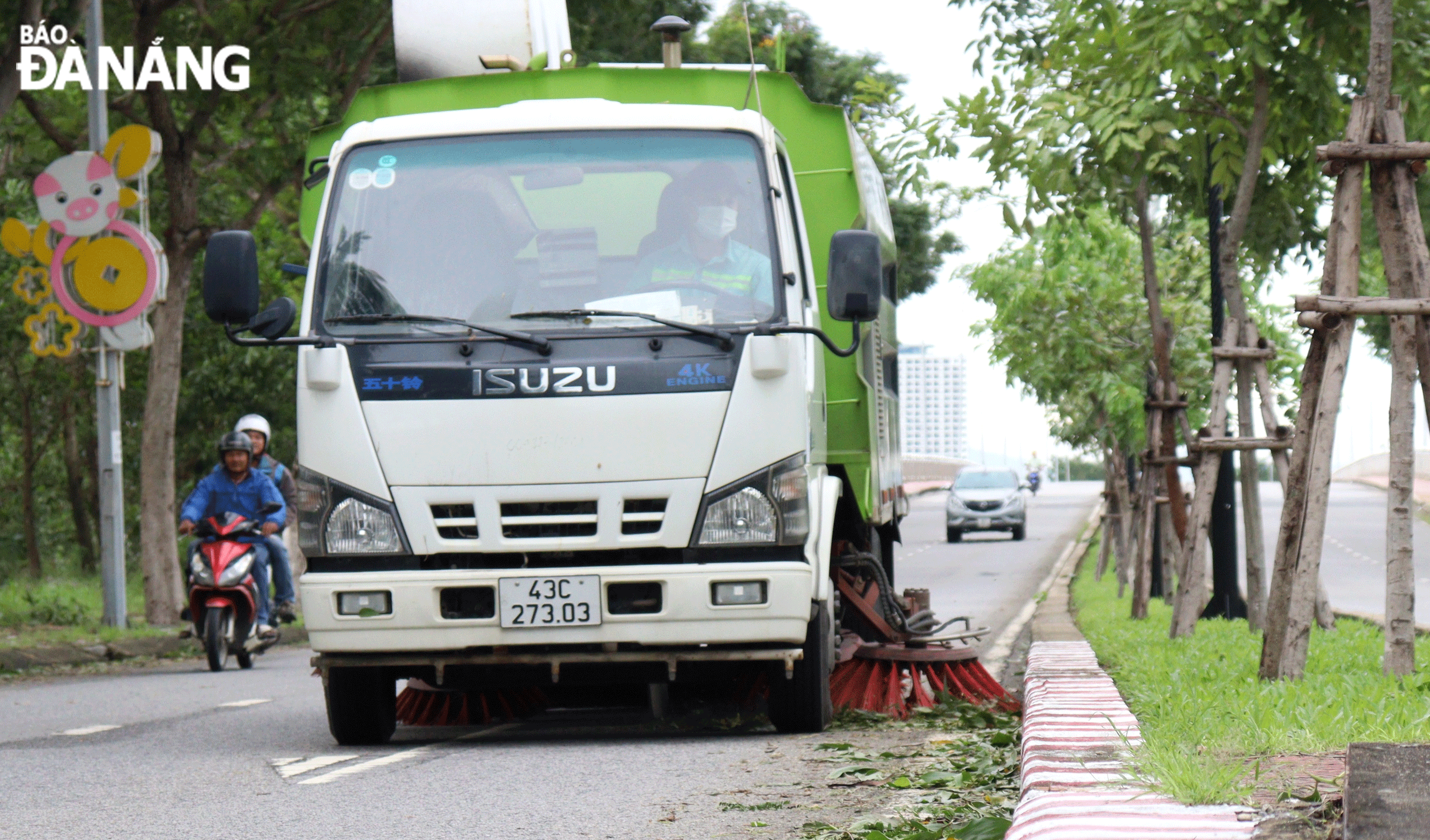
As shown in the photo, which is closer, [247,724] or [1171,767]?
[1171,767]

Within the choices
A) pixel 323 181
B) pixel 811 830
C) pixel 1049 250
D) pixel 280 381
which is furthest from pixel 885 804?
pixel 280 381

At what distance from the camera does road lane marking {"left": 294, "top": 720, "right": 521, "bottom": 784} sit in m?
6.59

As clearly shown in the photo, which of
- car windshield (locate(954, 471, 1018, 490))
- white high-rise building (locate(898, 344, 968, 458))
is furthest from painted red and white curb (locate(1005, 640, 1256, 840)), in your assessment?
white high-rise building (locate(898, 344, 968, 458))

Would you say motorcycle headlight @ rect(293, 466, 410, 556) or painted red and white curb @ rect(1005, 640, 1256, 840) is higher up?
motorcycle headlight @ rect(293, 466, 410, 556)

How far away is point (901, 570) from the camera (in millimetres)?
29766

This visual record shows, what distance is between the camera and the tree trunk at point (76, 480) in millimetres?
27906

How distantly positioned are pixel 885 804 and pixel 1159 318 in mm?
7815

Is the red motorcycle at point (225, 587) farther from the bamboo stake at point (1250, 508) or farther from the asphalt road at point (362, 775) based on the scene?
the bamboo stake at point (1250, 508)

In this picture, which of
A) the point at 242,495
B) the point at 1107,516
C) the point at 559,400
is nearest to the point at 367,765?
the point at 559,400

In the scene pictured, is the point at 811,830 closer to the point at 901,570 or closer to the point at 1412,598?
the point at 1412,598

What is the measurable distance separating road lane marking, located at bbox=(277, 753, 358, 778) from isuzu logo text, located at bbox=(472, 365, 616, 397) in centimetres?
152

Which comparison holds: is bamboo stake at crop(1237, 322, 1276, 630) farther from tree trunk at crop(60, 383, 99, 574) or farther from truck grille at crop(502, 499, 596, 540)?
tree trunk at crop(60, 383, 99, 574)

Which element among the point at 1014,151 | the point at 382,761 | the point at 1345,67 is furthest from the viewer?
the point at 1014,151

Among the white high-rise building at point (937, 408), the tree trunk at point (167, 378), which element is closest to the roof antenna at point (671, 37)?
the tree trunk at point (167, 378)
